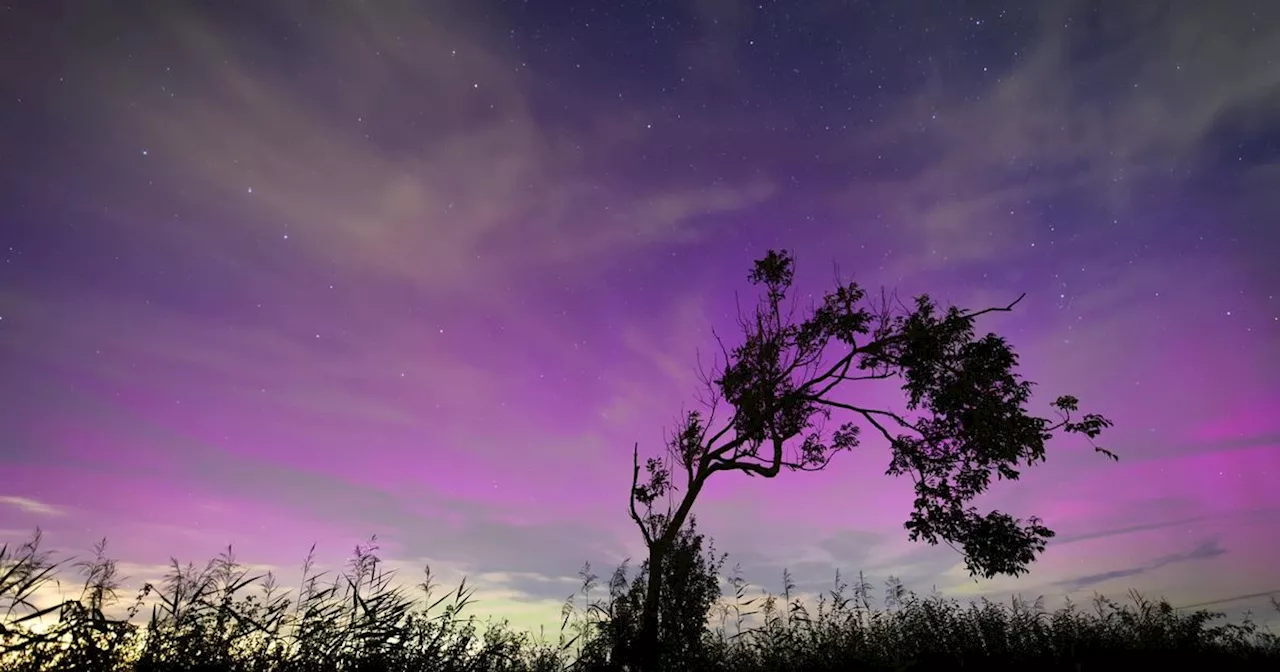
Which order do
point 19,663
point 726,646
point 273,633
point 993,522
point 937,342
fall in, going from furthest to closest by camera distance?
point 937,342
point 993,522
point 726,646
point 273,633
point 19,663

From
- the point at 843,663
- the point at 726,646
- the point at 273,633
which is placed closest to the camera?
the point at 273,633

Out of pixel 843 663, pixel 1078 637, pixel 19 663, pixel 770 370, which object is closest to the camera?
pixel 19 663

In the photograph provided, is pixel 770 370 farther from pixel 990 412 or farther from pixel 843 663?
pixel 843 663

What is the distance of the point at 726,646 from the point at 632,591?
7.75 m

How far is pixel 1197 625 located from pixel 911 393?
8.93m

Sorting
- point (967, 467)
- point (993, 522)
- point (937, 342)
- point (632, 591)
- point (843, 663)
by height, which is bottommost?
point (843, 663)

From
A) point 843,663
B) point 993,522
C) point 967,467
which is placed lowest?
point 843,663

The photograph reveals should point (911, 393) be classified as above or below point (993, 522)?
above

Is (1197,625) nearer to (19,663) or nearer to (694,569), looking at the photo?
(694,569)

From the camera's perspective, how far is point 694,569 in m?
22.3

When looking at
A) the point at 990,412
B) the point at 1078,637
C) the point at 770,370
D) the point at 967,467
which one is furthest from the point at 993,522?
the point at 770,370

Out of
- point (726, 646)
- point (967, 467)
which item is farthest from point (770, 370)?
point (726, 646)

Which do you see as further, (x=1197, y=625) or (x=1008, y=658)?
(x=1197, y=625)

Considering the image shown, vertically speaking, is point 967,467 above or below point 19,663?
above
